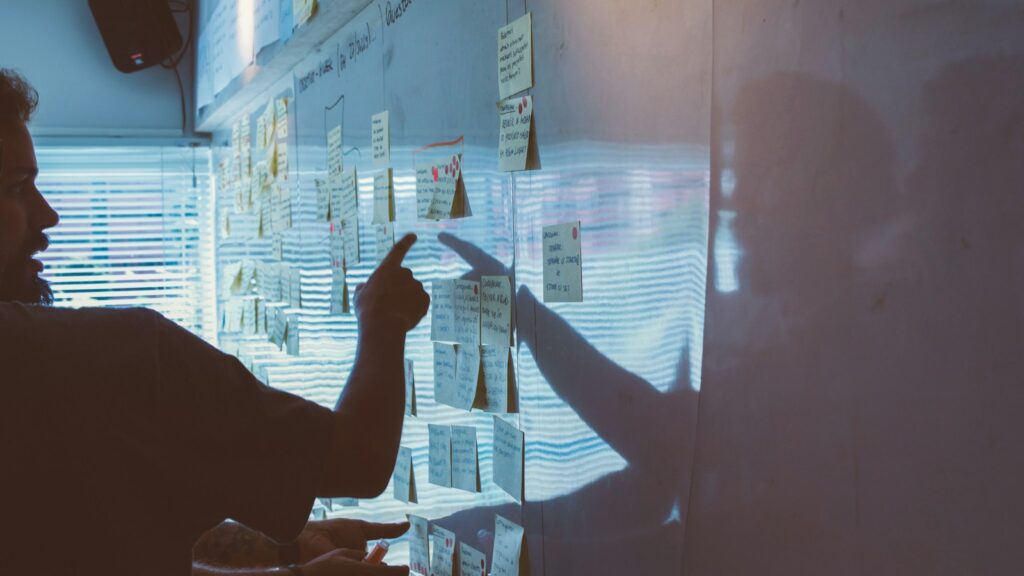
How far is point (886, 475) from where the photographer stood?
64cm

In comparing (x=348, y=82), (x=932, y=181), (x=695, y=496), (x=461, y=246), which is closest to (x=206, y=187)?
(x=348, y=82)

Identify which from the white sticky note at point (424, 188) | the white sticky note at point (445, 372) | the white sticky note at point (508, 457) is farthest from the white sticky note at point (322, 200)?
the white sticky note at point (508, 457)

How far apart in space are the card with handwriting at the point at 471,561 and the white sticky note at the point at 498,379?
20cm

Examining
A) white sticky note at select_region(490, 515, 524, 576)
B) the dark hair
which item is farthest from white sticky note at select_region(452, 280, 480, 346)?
the dark hair

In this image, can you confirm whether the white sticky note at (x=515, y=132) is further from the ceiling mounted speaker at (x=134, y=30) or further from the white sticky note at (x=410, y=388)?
the ceiling mounted speaker at (x=134, y=30)

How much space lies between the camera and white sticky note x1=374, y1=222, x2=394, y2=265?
5.16ft

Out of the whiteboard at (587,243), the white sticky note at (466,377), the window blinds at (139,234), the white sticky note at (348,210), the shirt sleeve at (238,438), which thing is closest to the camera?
the whiteboard at (587,243)

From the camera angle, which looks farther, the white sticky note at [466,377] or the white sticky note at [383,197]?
the white sticky note at [383,197]

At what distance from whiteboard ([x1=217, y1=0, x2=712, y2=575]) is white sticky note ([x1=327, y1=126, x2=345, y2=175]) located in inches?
10.9

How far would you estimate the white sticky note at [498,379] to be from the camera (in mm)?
1198

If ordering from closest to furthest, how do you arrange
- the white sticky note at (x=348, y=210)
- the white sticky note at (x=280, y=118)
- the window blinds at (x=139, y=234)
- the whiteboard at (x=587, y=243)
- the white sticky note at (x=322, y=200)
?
the whiteboard at (x=587, y=243), the white sticky note at (x=348, y=210), the white sticky note at (x=322, y=200), the white sticky note at (x=280, y=118), the window blinds at (x=139, y=234)

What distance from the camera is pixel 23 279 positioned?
1185mm

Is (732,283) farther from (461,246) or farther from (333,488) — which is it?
(461,246)

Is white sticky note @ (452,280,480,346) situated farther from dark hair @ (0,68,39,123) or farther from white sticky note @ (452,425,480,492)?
dark hair @ (0,68,39,123)
